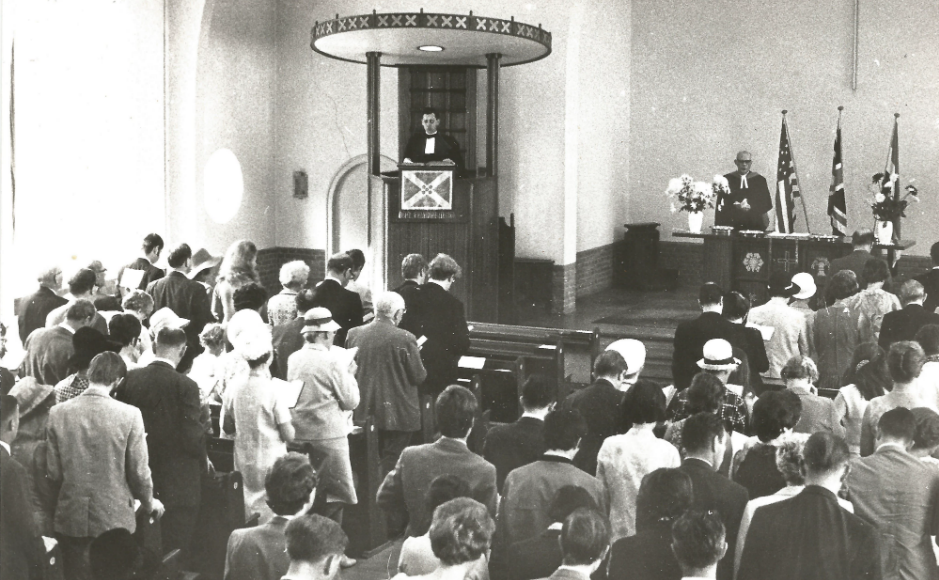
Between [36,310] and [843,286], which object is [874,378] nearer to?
[843,286]

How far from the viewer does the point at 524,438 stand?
560 centimetres

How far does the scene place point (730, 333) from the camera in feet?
25.7

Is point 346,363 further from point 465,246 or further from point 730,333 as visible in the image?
point 465,246

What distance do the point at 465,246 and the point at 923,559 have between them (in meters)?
8.16

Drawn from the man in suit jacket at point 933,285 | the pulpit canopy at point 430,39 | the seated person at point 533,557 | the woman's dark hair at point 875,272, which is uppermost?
the pulpit canopy at point 430,39

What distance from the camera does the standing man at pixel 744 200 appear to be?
45.5 feet

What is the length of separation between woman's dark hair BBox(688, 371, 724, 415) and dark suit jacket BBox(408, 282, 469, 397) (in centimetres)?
301

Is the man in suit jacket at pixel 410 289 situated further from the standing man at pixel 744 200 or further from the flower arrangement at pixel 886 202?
the flower arrangement at pixel 886 202

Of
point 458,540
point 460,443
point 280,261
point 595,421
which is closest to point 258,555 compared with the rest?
point 458,540

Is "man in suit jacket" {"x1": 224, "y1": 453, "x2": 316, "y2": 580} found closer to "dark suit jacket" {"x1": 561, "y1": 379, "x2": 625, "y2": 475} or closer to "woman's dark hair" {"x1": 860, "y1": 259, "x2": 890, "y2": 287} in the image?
"dark suit jacket" {"x1": 561, "y1": 379, "x2": 625, "y2": 475}

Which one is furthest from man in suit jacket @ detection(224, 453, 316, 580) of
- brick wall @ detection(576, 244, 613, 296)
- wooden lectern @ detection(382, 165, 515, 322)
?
brick wall @ detection(576, 244, 613, 296)

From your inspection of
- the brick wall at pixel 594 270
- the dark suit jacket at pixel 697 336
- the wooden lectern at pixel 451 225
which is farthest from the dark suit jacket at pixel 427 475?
the brick wall at pixel 594 270

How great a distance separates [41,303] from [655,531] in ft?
18.2

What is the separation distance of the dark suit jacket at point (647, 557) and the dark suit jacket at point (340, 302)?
475cm
